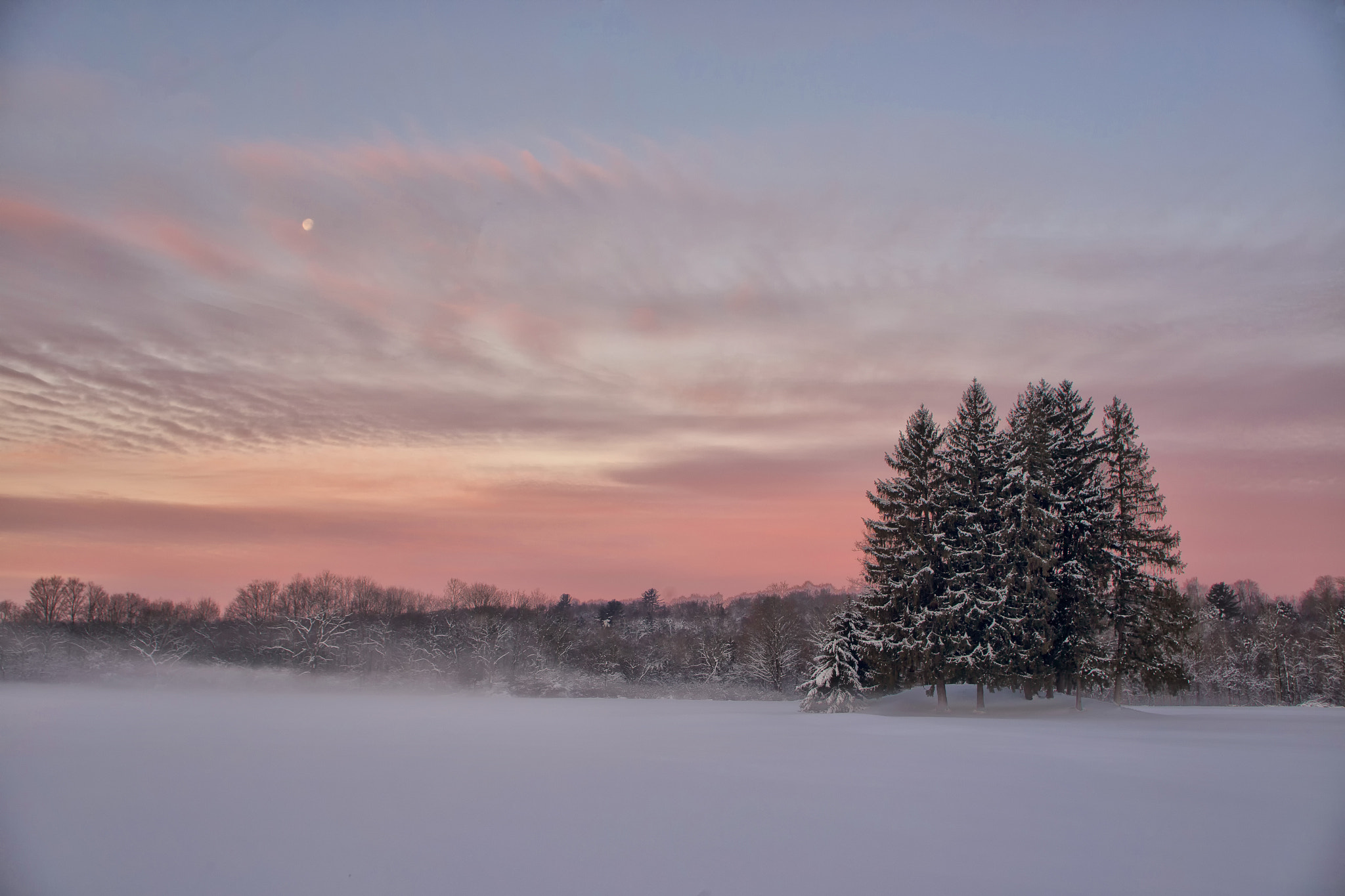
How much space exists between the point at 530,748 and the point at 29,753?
11039 millimetres

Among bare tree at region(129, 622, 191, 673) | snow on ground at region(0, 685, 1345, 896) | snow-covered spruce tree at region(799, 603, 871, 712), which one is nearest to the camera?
snow on ground at region(0, 685, 1345, 896)

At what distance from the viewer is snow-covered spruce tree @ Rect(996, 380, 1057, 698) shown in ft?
112

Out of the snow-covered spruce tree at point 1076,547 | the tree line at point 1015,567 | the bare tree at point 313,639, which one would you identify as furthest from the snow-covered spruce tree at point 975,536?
the bare tree at point 313,639

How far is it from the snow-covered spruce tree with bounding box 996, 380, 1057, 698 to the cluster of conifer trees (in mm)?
71

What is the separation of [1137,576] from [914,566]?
10.6 meters

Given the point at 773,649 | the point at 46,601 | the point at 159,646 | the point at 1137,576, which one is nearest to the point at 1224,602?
the point at 773,649

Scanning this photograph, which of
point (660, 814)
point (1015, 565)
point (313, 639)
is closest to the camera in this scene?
point (660, 814)

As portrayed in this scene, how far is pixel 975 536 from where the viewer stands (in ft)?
119

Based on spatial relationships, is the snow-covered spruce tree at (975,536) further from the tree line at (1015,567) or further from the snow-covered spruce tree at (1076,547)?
the snow-covered spruce tree at (1076,547)

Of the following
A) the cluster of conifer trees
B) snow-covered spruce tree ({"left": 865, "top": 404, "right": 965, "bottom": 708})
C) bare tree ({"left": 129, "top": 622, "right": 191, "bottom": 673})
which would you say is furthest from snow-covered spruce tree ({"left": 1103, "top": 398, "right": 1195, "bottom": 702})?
bare tree ({"left": 129, "top": 622, "right": 191, "bottom": 673})

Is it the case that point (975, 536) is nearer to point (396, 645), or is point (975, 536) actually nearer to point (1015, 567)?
point (1015, 567)

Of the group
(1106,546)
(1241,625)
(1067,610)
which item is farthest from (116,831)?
(1241,625)

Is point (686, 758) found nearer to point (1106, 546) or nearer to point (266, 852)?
point (266, 852)

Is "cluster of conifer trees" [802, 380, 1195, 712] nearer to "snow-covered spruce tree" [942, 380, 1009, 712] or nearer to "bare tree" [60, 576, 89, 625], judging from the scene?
"snow-covered spruce tree" [942, 380, 1009, 712]
